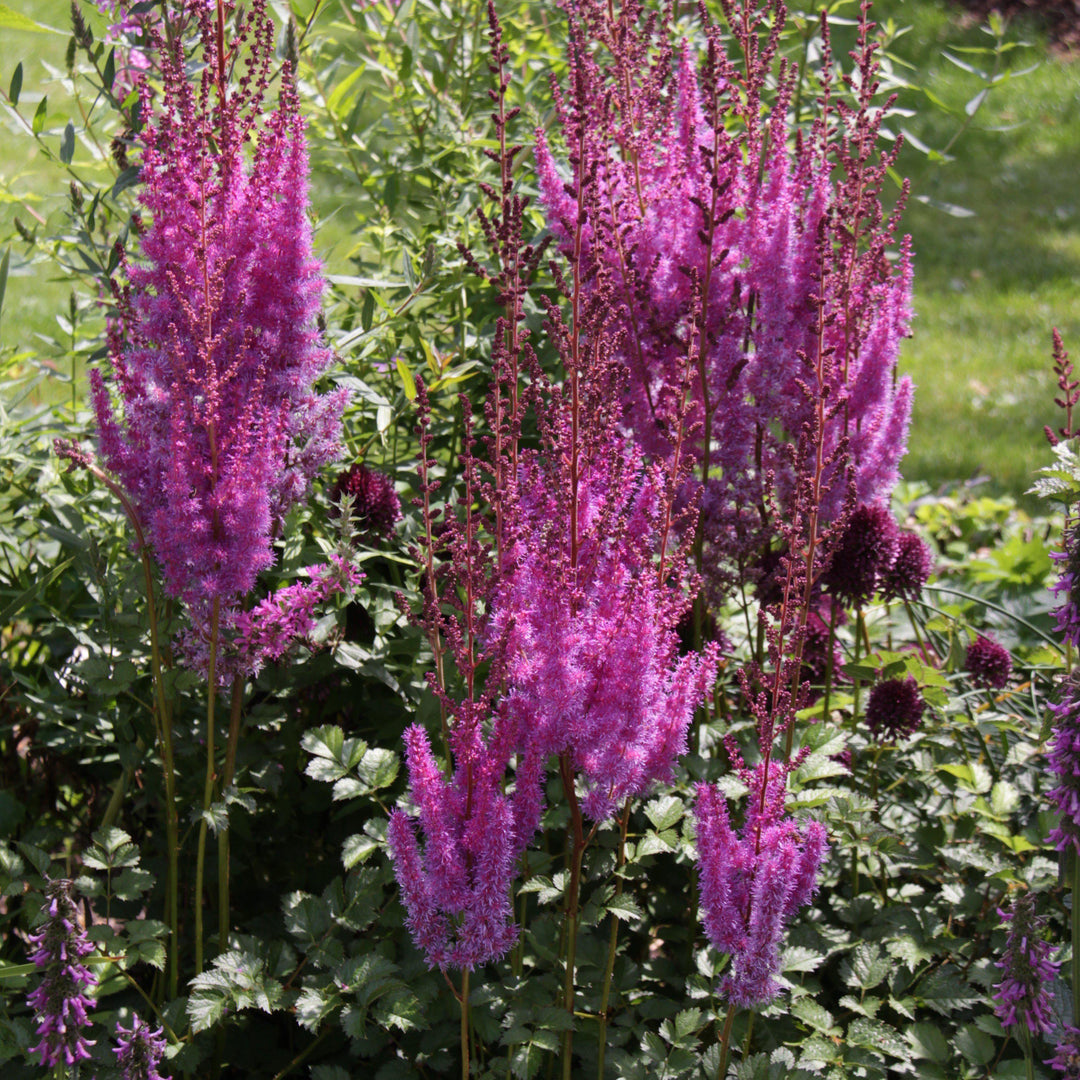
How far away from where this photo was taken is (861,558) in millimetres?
2412

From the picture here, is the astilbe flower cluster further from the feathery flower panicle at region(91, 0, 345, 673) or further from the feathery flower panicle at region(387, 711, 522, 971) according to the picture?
the feathery flower panicle at region(387, 711, 522, 971)

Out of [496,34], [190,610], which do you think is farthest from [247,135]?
[190,610]

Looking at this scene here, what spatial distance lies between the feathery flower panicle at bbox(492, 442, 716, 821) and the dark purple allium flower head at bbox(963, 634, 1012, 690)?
1.29 m

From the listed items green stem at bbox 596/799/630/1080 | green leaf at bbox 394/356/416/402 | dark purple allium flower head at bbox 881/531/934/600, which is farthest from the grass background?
green stem at bbox 596/799/630/1080

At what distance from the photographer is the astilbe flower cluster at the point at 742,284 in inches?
86.0

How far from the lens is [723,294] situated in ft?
7.37

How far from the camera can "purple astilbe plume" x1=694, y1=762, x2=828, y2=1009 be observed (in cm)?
157

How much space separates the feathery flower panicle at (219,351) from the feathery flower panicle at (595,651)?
0.41 metres

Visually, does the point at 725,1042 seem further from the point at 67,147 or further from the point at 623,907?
the point at 67,147

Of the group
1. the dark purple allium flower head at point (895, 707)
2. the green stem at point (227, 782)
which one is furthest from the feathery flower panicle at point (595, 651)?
the dark purple allium flower head at point (895, 707)

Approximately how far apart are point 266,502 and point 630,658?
0.59 meters

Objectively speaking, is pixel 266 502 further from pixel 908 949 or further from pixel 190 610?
pixel 908 949

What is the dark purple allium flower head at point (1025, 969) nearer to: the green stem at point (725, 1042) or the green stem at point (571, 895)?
the green stem at point (725, 1042)

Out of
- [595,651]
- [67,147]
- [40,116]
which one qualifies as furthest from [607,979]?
[40,116]
